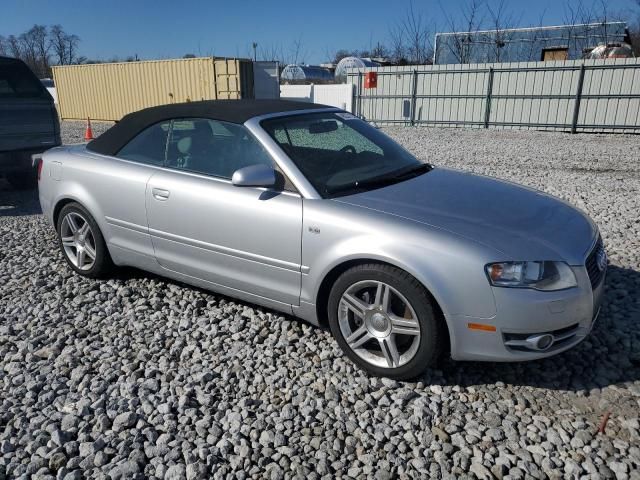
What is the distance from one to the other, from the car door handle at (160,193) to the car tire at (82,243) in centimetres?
82

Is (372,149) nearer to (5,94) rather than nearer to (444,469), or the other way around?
(444,469)

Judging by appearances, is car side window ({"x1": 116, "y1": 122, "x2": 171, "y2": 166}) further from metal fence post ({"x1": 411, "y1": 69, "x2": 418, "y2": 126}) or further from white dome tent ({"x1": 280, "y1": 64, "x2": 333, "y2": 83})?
white dome tent ({"x1": 280, "y1": 64, "x2": 333, "y2": 83})

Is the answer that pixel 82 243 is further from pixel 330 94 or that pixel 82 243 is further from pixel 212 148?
pixel 330 94

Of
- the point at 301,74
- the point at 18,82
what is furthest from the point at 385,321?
the point at 301,74

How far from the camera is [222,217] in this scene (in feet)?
11.0

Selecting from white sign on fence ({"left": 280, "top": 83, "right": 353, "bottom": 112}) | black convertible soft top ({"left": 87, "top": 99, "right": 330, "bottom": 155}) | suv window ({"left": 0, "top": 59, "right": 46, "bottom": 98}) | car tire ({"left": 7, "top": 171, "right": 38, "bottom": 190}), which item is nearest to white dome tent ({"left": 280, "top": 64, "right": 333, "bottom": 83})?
white sign on fence ({"left": 280, "top": 83, "right": 353, "bottom": 112})

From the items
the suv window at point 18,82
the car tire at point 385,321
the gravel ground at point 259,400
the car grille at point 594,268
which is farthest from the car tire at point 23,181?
the car grille at point 594,268

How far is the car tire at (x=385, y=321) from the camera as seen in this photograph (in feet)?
8.99

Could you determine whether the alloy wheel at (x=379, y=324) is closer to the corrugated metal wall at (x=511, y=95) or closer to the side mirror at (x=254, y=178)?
the side mirror at (x=254, y=178)

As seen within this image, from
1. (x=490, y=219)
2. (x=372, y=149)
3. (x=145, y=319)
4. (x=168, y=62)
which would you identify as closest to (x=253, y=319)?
(x=145, y=319)

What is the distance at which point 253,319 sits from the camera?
12.2 ft

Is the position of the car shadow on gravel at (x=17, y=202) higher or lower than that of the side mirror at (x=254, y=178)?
lower

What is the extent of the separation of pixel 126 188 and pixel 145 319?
99 centimetres

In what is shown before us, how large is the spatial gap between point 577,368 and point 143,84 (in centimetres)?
2148
